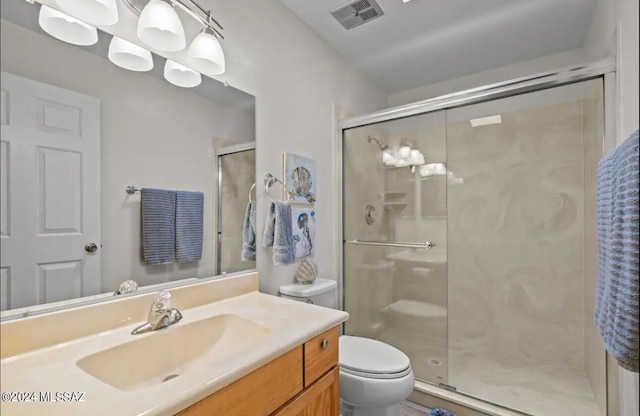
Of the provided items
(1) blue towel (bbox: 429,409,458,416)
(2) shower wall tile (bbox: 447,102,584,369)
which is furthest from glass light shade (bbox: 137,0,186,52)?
(1) blue towel (bbox: 429,409,458,416)

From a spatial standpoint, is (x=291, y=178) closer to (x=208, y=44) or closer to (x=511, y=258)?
(x=208, y=44)

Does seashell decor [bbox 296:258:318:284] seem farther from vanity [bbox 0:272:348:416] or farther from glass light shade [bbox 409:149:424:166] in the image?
glass light shade [bbox 409:149:424:166]

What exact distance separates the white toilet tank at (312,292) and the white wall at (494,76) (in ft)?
6.98

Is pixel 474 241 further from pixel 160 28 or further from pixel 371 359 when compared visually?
pixel 160 28

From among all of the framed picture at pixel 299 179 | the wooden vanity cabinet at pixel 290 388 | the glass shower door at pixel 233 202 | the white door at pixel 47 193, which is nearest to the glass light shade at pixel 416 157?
the framed picture at pixel 299 179

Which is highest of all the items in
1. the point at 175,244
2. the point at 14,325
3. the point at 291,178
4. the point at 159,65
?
the point at 159,65

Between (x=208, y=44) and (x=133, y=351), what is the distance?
1.17m

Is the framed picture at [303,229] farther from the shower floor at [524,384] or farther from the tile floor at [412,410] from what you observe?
the shower floor at [524,384]

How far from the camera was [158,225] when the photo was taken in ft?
3.82

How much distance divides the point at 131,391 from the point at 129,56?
1056 mm

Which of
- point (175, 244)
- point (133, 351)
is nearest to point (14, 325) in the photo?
point (133, 351)

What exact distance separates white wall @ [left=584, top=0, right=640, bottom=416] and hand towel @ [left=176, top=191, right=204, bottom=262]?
153cm

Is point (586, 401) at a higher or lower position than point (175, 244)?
lower

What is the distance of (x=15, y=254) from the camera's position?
82cm
